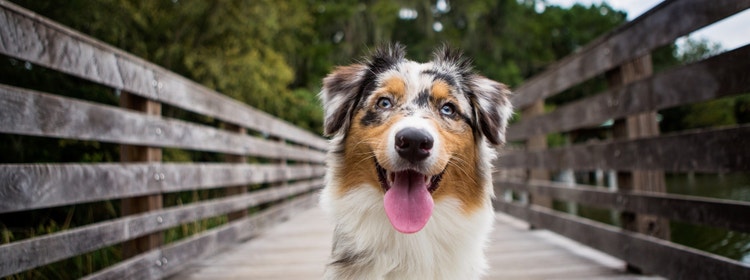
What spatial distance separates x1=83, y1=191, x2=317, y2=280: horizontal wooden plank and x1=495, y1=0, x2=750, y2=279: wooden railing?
274 centimetres

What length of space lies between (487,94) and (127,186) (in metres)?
1.93

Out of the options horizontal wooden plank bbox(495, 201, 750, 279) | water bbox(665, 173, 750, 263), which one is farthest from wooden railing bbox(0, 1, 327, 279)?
water bbox(665, 173, 750, 263)

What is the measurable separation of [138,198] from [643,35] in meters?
3.00

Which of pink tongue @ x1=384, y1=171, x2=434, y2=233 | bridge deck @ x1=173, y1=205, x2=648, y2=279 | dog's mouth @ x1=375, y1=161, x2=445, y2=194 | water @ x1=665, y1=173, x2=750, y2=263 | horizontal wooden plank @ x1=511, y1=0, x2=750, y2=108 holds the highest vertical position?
horizontal wooden plank @ x1=511, y1=0, x2=750, y2=108

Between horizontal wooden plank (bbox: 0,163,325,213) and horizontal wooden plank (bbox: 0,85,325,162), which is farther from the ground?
horizontal wooden plank (bbox: 0,85,325,162)

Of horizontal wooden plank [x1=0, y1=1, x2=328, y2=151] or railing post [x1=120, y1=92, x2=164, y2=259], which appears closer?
horizontal wooden plank [x1=0, y1=1, x2=328, y2=151]

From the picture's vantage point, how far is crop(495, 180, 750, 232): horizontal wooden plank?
2123 mm

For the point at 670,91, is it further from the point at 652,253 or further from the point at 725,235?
the point at 725,235

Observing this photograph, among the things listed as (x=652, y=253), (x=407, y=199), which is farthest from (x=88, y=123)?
(x=652, y=253)

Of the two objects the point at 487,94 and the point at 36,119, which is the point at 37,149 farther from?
the point at 487,94

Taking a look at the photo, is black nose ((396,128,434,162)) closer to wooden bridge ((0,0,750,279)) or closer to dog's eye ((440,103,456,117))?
dog's eye ((440,103,456,117))

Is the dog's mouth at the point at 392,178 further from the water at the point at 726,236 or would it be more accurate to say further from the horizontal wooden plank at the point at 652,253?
the water at the point at 726,236

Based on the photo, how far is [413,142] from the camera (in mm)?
1894

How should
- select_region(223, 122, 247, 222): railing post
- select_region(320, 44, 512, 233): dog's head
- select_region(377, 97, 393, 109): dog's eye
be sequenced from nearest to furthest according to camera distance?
select_region(320, 44, 512, 233): dog's head → select_region(377, 97, 393, 109): dog's eye → select_region(223, 122, 247, 222): railing post
